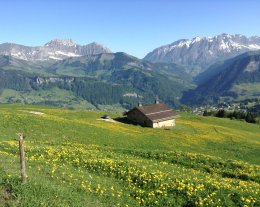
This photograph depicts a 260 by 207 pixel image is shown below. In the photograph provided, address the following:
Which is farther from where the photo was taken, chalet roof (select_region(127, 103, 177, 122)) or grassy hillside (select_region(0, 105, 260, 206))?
chalet roof (select_region(127, 103, 177, 122))

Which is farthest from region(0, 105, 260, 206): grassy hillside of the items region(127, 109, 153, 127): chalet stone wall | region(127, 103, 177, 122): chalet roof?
region(127, 103, 177, 122): chalet roof

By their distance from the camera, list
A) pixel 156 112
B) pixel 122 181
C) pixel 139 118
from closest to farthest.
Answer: pixel 122 181 < pixel 139 118 < pixel 156 112

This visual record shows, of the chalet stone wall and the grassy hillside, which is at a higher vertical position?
the grassy hillside

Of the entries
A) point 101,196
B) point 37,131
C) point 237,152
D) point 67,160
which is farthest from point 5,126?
point 237,152

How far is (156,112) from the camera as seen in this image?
93875 millimetres

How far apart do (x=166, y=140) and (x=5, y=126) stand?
28.8 metres

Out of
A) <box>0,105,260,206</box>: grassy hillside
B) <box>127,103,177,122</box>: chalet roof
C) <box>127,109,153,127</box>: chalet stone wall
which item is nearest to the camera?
<box>0,105,260,206</box>: grassy hillside

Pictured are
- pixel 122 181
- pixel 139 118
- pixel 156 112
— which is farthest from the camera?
pixel 156 112

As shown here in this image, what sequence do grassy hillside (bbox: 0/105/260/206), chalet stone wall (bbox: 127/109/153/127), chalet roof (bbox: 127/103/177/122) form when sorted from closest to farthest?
grassy hillside (bbox: 0/105/260/206)
chalet stone wall (bbox: 127/109/153/127)
chalet roof (bbox: 127/103/177/122)

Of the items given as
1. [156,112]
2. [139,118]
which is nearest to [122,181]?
[139,118]

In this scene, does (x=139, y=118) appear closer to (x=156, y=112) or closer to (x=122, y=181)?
(x=156, y=112)

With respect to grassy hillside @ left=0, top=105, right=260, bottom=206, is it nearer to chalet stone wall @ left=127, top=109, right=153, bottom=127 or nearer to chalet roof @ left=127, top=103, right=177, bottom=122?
chalet stone wall @ left=127, top=109, right=153, bottom=127

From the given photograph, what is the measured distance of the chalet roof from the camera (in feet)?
295

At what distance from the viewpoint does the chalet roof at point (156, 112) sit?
8988cm
